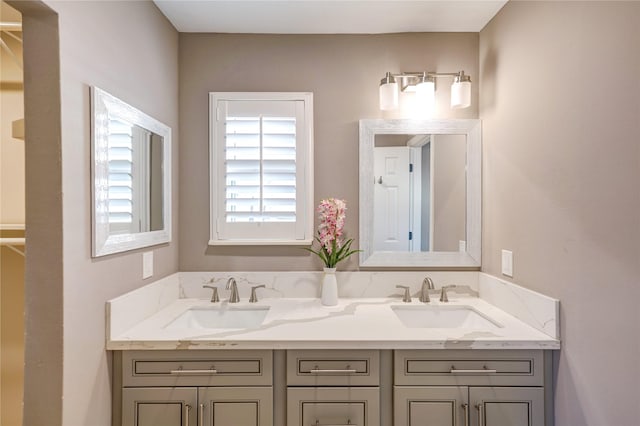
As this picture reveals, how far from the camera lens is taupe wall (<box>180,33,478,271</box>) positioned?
2119 millimetres

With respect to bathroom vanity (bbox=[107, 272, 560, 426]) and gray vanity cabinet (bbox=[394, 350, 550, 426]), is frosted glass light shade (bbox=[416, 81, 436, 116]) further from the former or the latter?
gray vanity cabinet (bbox=[394, 350, 550, 426])

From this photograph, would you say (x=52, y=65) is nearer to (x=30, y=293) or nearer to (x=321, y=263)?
(x=30, y=293)

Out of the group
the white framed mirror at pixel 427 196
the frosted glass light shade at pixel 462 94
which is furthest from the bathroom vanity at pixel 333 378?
the frosted glass light shade at pixel 462 94

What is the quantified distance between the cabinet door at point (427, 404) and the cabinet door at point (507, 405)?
0.05 m

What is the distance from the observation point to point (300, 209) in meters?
2.11

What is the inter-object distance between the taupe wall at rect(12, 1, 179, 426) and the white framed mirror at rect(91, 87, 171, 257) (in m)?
0.04

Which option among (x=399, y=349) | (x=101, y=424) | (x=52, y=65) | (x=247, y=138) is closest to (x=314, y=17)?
(x=247, y=138)

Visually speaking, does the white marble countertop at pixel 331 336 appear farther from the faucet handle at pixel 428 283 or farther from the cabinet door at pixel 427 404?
the faucet handle at pixel 428 283

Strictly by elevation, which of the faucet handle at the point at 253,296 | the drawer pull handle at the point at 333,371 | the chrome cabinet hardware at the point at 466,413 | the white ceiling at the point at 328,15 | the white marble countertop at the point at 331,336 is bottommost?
the chrome cabinet hardware at the point at 466,413

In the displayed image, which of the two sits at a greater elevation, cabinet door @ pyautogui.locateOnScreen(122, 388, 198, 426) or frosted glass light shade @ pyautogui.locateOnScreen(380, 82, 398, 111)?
frosted glass light shade @ pyautogui.locateOnScreen(380, 82, 398, 111)

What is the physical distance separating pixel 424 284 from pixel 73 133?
1.75 meters

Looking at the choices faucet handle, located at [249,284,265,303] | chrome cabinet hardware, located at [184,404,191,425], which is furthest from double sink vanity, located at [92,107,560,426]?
faucet handle, located at [249,284,265,303]

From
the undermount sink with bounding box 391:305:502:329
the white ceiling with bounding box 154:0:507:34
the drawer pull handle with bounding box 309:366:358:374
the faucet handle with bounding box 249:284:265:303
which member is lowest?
the drawer pull handle with bounding box 309:366:358:374

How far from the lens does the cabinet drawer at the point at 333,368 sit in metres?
1.47
